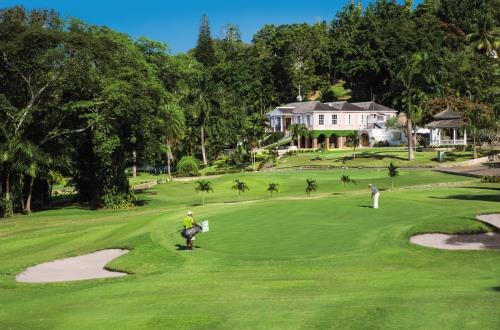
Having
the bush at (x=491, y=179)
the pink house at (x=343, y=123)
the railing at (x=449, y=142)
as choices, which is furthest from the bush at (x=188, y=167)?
the bush at (x=491, y=179)

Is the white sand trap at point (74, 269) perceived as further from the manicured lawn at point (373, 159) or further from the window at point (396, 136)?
the window at point (396, 136)

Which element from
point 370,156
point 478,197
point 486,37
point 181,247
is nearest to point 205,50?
point 486,37

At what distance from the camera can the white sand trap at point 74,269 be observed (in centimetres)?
2477

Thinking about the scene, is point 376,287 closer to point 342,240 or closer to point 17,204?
point 342,240

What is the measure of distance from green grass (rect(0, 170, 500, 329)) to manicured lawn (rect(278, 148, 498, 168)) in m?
43.9

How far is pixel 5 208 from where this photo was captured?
53.1m

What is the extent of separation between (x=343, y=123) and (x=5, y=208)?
270ft

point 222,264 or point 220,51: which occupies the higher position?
point 220,51

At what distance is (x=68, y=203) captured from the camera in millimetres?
66062

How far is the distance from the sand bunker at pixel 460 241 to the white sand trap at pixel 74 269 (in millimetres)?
13382

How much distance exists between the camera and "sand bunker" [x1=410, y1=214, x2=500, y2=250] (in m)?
24.8

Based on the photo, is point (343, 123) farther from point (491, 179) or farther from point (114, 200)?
point (114, 200)

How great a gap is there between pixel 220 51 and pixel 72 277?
176 metres

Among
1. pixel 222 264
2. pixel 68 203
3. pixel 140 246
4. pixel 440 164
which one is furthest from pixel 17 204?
pixel 440 164
